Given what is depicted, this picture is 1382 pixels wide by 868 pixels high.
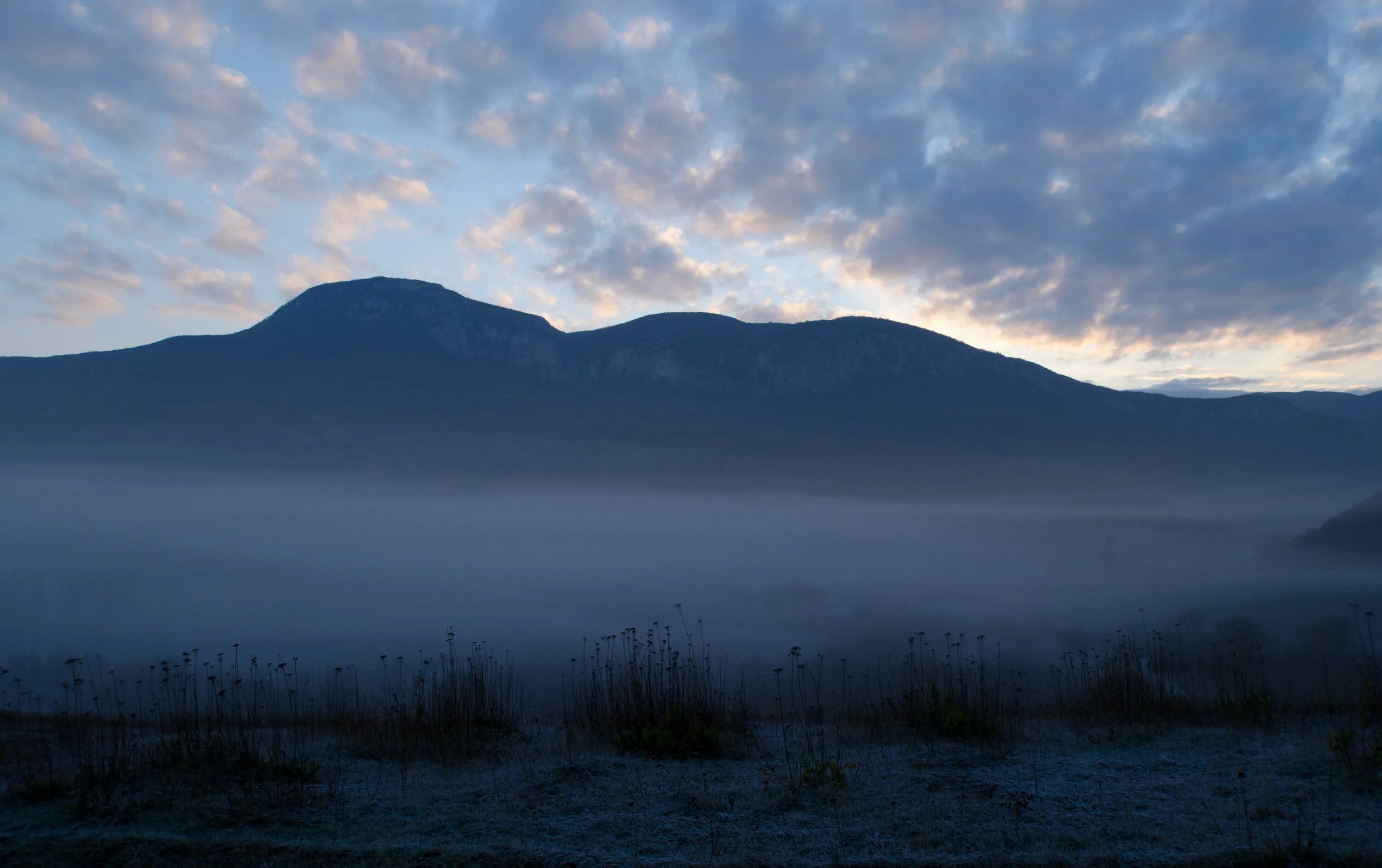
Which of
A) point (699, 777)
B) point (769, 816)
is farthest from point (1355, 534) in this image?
point (769, 816)

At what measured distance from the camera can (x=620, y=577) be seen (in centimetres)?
13250

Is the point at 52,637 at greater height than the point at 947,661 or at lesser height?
lesser

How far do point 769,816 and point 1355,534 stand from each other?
70167 millimetres

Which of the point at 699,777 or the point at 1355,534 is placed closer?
the point at 699,777

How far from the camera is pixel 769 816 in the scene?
7414 millimetres

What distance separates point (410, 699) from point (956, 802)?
9.32m

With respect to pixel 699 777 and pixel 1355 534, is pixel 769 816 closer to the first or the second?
pixel 699 777

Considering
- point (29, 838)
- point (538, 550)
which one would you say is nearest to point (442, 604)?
point (538, 550)

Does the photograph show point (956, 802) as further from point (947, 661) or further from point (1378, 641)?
point (1378, 641)

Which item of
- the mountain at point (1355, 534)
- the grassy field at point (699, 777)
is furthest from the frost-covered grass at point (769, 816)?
the mountain at point (1355, 534)

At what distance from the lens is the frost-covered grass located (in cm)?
636

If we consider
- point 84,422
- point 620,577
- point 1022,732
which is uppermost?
point 84,422

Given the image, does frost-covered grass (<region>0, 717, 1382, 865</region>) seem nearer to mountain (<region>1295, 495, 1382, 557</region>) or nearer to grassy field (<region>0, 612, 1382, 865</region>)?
grassy field (<region>0, 612, 1382, 865</region>)

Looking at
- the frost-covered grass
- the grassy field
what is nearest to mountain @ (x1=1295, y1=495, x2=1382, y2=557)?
the grassy field
